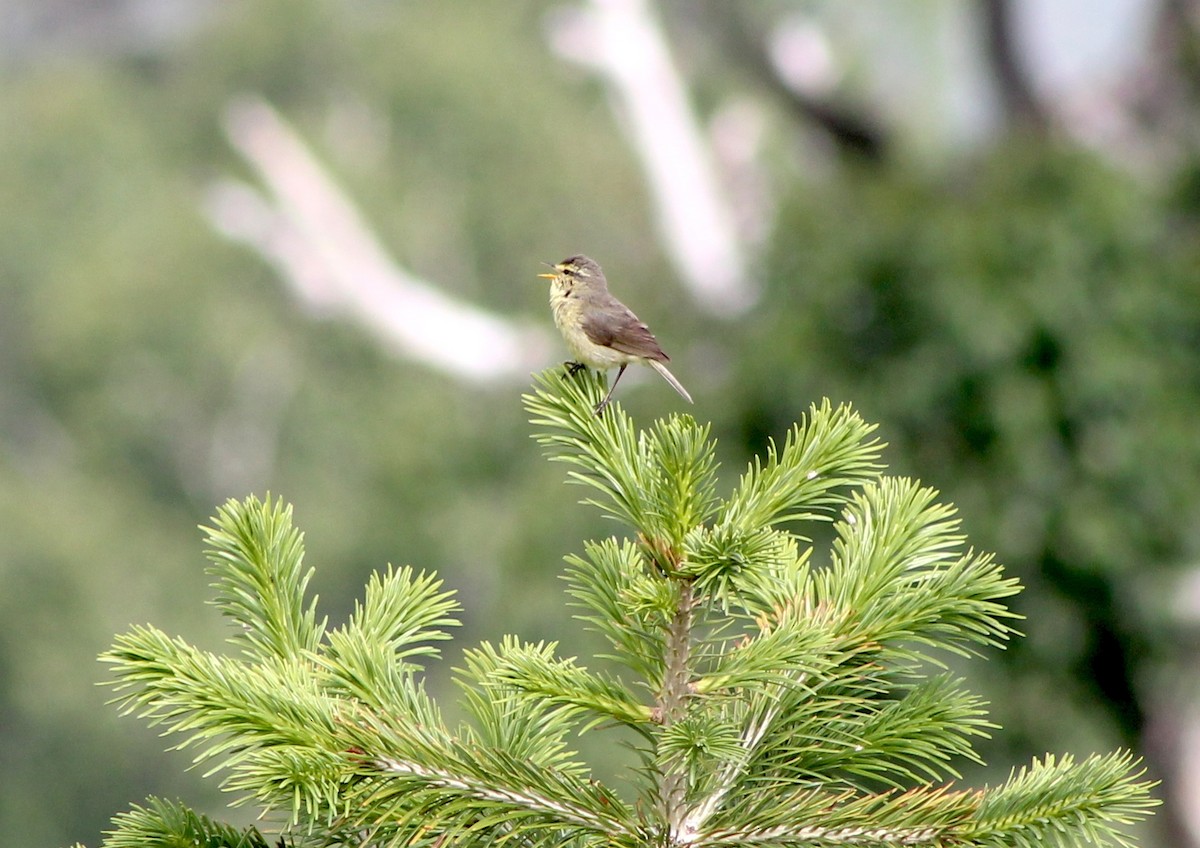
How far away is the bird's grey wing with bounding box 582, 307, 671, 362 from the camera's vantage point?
146 inches

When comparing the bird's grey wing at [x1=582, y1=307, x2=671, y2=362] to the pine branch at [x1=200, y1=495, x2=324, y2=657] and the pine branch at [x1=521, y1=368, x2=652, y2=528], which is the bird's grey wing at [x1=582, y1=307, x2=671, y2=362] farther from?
the pine branch at [x1=200, y1=495, x2=324, y2=657]

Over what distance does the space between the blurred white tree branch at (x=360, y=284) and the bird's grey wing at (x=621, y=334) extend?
881cm

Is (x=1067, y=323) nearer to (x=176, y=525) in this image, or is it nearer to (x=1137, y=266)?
(x=1137, y=266)

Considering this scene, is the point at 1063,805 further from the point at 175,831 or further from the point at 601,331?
the point at 601,331

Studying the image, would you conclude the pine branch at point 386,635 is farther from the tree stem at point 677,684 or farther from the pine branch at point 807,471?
the pine branch at point 807,471

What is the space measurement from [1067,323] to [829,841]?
25.4 feet

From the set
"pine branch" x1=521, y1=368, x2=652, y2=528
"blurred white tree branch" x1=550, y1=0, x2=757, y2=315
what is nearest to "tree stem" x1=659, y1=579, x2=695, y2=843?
"pine branch" x1=521, y1=368, x2=652, y2=528

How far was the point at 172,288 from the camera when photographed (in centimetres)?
4719

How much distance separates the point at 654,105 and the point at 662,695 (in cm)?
1357

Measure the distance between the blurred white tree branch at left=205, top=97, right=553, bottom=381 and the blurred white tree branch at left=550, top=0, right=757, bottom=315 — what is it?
185 cm

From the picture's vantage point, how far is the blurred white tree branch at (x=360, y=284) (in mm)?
14633

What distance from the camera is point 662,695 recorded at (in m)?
1.75

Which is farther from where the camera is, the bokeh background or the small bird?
the bokeh background

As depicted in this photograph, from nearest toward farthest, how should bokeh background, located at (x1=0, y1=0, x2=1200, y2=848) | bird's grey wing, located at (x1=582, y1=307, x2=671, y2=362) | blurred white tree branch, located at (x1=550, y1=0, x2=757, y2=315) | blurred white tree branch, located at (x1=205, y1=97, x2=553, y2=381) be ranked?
bird's grey wing, located at (x1=582, y1=307, x2=671, y2=362)
bokeh background, located at (x1=0, y1=0, x2=1200, y2=848)
blurred white tree branch, located at (x1=550, y1=0, x2=757, y2=315)
blurred white tree branch, located at (x1=205, y1=97, x2=553, y2=381)
